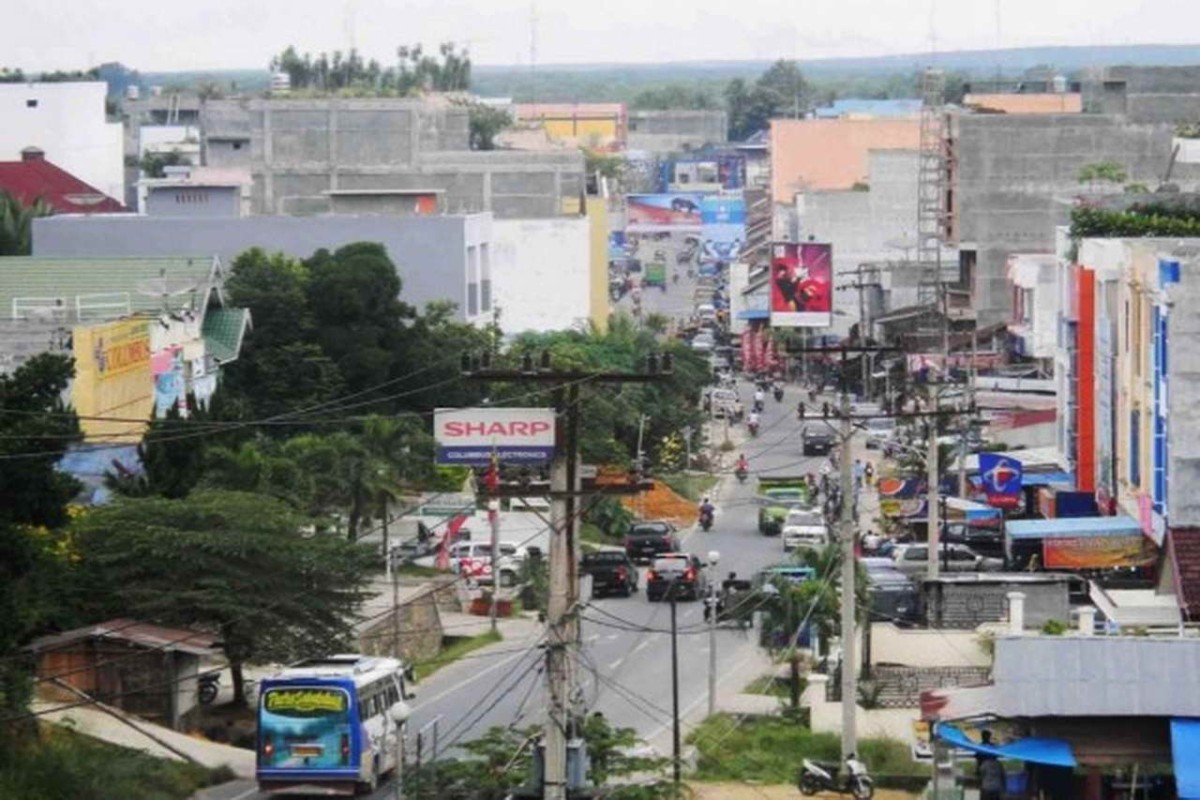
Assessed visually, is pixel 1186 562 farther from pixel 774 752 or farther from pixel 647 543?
pixel 647 543

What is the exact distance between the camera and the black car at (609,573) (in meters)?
58.2

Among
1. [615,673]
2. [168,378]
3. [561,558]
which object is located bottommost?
[615,673]

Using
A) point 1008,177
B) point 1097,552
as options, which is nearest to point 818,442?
point 1008,177

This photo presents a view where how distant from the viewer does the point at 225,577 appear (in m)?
45.2

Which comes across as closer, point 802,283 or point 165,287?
point 165,287

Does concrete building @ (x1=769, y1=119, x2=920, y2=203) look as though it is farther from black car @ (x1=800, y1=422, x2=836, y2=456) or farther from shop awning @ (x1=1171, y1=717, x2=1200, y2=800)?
shop awning @ (x1=1171, y1=717, x2=1200, y2=800)

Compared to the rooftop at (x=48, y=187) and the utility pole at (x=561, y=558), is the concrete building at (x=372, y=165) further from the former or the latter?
the utility pole at (x=561, y=558)

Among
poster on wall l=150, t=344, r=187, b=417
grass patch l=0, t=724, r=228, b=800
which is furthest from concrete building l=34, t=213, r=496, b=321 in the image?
grass patch l=0, t=724, r=228, b=800

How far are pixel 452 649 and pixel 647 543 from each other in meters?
10.5

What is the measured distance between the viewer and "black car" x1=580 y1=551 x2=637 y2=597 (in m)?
58.2

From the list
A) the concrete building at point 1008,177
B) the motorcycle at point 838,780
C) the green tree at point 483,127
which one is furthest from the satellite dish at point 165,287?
the green tree at point 483,127

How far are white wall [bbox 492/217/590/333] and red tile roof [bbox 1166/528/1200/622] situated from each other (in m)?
61.3

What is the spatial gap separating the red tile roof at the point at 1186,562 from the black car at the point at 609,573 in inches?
434

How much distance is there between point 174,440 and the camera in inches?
2031
